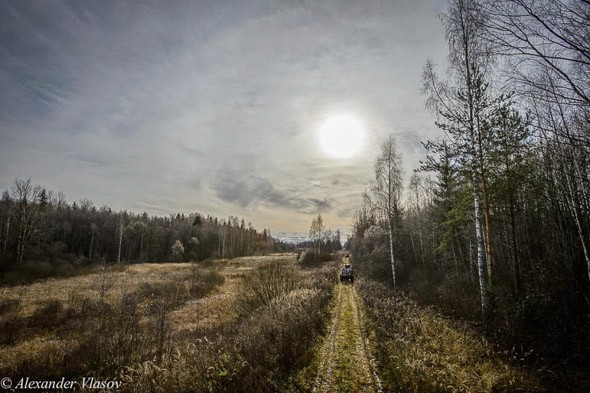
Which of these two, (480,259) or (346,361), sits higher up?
(480,259)

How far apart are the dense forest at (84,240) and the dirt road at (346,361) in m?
38.9

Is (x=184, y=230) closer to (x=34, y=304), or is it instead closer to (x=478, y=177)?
(x=34, y=304)

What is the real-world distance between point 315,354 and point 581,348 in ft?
22.3

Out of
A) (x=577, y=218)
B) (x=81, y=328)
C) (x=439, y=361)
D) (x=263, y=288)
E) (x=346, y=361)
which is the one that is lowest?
(x=81, y=328)

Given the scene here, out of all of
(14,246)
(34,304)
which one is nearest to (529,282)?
(34,304)

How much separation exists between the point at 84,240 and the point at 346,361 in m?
84.4

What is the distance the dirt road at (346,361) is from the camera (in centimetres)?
610

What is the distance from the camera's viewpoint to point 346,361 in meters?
7.44

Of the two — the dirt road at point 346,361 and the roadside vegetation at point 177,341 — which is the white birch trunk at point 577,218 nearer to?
the dirt road at point 346,361

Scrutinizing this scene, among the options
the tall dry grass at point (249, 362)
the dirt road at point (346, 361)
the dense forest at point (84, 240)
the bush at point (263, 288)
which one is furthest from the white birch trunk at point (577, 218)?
the dense forest at point (84, 240)

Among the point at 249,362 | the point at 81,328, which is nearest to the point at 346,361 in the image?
the point at 249,362

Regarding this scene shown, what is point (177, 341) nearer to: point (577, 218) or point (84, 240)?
point (577, 218)

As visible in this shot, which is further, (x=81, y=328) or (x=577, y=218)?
(x=81, y=328)

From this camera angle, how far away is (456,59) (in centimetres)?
1059
